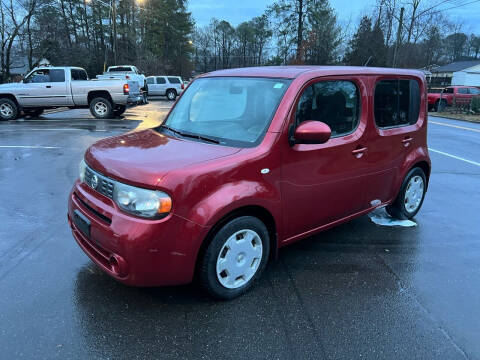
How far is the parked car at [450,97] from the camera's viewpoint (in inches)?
978

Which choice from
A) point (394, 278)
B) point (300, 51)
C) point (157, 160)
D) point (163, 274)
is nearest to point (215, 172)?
point (157, 160)

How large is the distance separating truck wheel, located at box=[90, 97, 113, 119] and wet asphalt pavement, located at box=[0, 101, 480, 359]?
35.6ft

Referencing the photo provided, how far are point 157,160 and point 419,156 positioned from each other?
10.8ft

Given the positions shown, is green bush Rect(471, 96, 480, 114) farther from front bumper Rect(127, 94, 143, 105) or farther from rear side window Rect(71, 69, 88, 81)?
rear side window Rect(71, 69, 88, 81)

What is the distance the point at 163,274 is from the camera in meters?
2.63

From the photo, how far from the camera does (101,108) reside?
15.0m

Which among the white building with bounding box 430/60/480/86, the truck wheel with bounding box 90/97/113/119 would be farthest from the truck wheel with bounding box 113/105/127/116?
the white building with bounding box 430/60/480/86

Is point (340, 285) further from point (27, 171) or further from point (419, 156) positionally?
point (27, 171)

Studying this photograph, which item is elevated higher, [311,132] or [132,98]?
[311,132]

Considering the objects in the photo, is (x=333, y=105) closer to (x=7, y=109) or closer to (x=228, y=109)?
(x=228, y=109)

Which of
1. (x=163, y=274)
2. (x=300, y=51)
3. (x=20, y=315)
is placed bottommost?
(x=20, y=315)

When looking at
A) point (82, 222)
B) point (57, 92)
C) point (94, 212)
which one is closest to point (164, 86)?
point (57, 92)

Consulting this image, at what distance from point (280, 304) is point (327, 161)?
4.32ft

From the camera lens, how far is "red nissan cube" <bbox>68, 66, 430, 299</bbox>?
2568 mm
